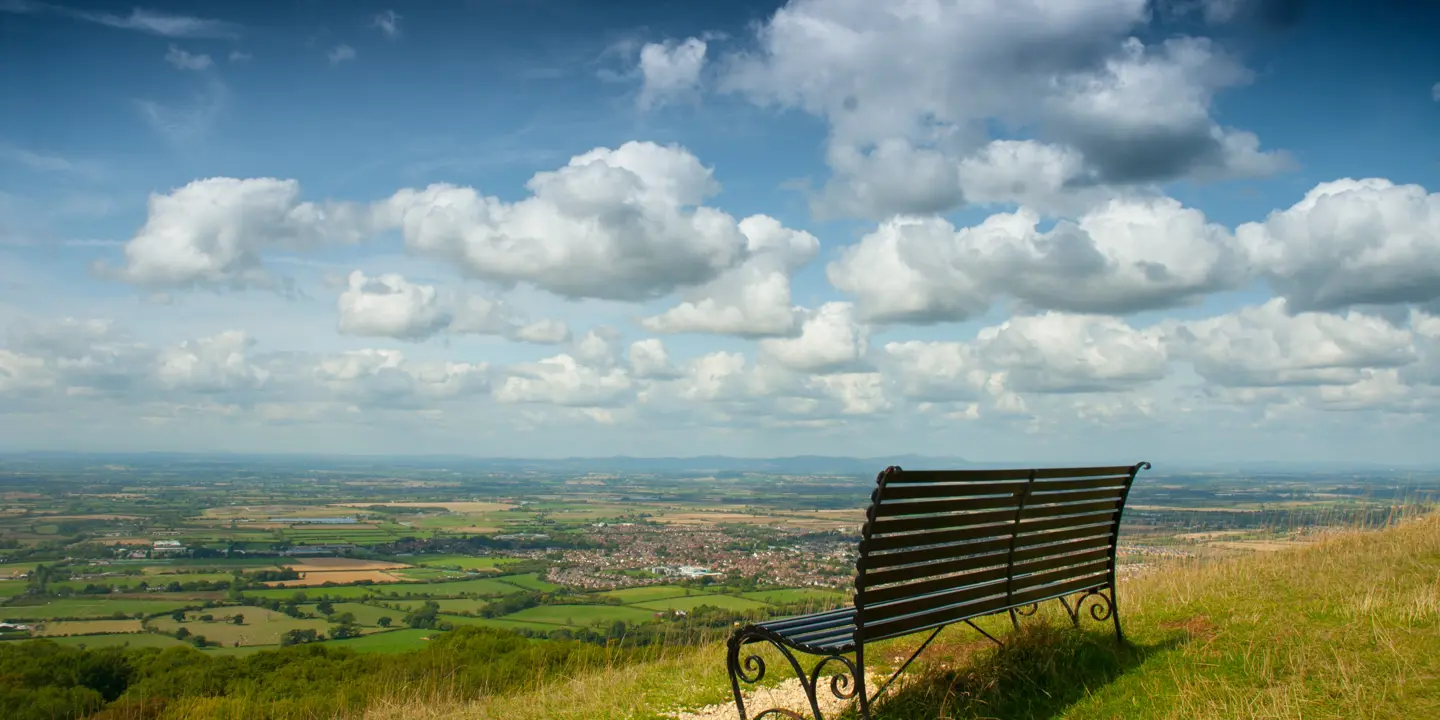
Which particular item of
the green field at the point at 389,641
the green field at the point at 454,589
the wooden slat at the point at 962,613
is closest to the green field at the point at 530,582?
the green field at the point at 454,589

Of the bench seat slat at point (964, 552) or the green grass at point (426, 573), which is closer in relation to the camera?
the bench seat slat at point (964, 552)

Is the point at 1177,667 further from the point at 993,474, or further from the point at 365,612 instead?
the point at 365,612

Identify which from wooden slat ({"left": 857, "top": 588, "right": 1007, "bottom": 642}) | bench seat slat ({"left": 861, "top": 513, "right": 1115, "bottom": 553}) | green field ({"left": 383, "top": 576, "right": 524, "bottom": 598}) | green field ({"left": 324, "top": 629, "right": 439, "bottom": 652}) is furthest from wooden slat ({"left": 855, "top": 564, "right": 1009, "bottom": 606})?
green field ({"left": 383, "top": 576, "right": 524, "bottom": 598})

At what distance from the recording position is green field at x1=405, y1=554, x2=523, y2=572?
41312mm

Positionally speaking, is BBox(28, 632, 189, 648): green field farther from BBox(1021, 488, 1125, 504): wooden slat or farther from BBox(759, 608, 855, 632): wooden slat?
BBox(1021, 488, 1125, 504): wooden slat

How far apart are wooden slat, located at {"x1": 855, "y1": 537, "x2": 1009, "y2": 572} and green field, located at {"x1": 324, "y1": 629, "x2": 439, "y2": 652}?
56.6 ft

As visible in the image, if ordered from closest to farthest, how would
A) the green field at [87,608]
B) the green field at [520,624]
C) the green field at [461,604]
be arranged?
the green field at [520,624]
the green field at [461,604]
the green field at [87,608]

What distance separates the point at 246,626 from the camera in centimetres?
2600

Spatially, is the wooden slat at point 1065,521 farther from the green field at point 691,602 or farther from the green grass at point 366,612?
the green grass at point 366,612

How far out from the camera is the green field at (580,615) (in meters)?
22.6

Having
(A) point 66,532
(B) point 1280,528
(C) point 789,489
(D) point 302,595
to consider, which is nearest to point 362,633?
(D) point 302,595

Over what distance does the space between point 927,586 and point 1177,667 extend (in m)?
2.02

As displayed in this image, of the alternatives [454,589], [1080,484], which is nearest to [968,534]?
[1080,484]

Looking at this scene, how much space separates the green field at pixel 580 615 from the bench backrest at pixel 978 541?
1684cm
